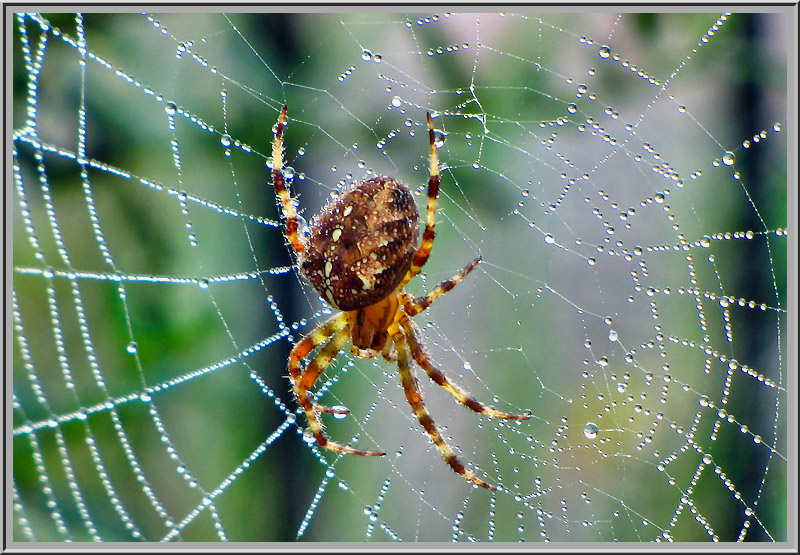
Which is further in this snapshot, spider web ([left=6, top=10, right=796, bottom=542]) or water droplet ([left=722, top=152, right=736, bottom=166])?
spider web ([left=6, top=10, right=796, bottom=542])

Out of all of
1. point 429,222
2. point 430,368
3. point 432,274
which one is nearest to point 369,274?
point 429,222

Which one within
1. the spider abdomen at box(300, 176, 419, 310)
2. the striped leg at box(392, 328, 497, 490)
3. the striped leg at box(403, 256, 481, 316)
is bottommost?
the striped leg at box(392, 328, 497, 490)

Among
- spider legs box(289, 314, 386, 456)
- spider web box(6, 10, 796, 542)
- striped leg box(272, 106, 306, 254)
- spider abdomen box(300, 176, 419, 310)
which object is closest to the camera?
spider abdomen box(300, 176, 419, 310)

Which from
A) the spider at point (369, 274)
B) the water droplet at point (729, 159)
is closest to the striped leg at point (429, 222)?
the spider at point (369, 274)

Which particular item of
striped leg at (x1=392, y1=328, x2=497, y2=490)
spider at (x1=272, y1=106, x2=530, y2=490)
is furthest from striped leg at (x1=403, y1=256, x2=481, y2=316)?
striped leg at (x1=392, y1=328, x2=497, y2=490)

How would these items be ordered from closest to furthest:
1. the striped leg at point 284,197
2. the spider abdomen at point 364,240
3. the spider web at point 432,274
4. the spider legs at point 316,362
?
the spider abdomen at point 364,240, the striped leg at point 284,197, the spider legs at point 316,362, the spider web at point 432,274

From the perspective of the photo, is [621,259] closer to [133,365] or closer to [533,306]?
[533,306]

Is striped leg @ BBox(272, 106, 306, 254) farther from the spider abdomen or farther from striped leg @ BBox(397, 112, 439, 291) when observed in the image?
striped leg @ BBox(397, 112, 439, 291)

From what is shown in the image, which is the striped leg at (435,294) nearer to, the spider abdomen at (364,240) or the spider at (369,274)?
the spider at (369,274)
